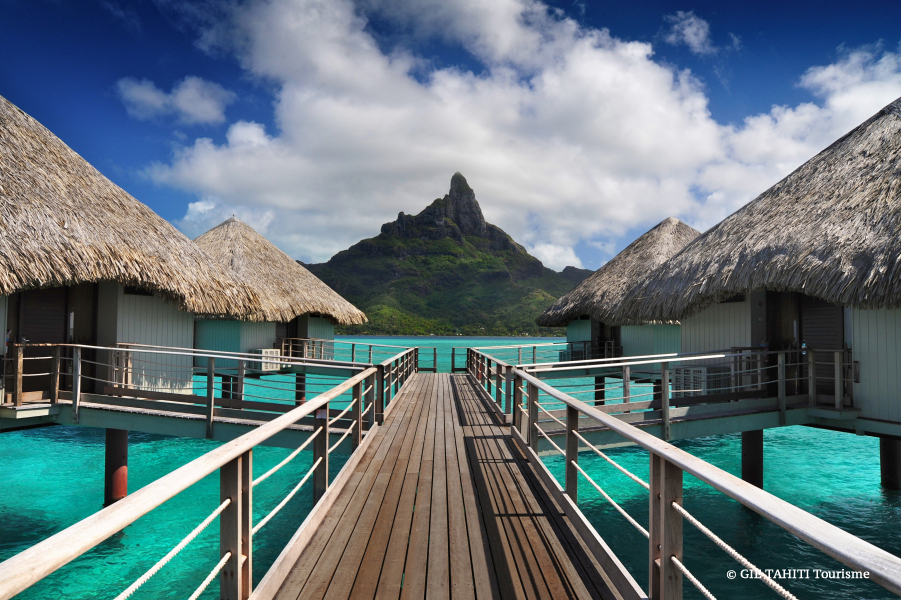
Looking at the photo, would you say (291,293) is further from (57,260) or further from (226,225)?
(57,260)

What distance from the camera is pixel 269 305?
47.7 feet

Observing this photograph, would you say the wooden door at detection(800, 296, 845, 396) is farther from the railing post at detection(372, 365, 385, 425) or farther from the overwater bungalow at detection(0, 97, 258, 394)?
the overwater bungalow at detection(0, 97, 258, 394)

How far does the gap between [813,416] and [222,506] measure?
28.6 feet

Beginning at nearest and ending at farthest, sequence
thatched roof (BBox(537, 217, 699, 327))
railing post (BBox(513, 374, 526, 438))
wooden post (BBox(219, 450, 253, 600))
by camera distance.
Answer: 1. wooden post (BBox(219, 450, 253, 600))
2. railing post (BBox(513, 374, 526, 438))
3. thatched roof (BBox(537, 217, 699, 327))

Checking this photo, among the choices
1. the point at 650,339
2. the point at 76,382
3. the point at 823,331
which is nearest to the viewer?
the point at 76,382

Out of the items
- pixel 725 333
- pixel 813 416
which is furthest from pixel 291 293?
pixel 813 416

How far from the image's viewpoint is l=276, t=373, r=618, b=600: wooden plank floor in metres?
2.45

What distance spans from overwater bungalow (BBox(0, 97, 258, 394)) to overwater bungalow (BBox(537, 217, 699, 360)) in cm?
1088

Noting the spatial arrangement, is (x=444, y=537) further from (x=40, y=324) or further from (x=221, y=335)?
(x=221, y=335)

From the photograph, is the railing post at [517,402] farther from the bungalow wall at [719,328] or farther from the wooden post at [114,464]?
the wooden post at [114,464]

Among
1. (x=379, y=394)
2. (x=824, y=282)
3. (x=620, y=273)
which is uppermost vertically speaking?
(x=620, y=273)

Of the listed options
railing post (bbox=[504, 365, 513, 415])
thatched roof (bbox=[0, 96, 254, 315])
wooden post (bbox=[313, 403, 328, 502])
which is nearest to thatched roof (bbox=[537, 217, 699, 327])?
railing post (bbox=[504, 365, 513, 415])

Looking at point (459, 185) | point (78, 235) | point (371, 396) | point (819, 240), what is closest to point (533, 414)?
point (371, 396)

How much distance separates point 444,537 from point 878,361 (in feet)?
24.6
